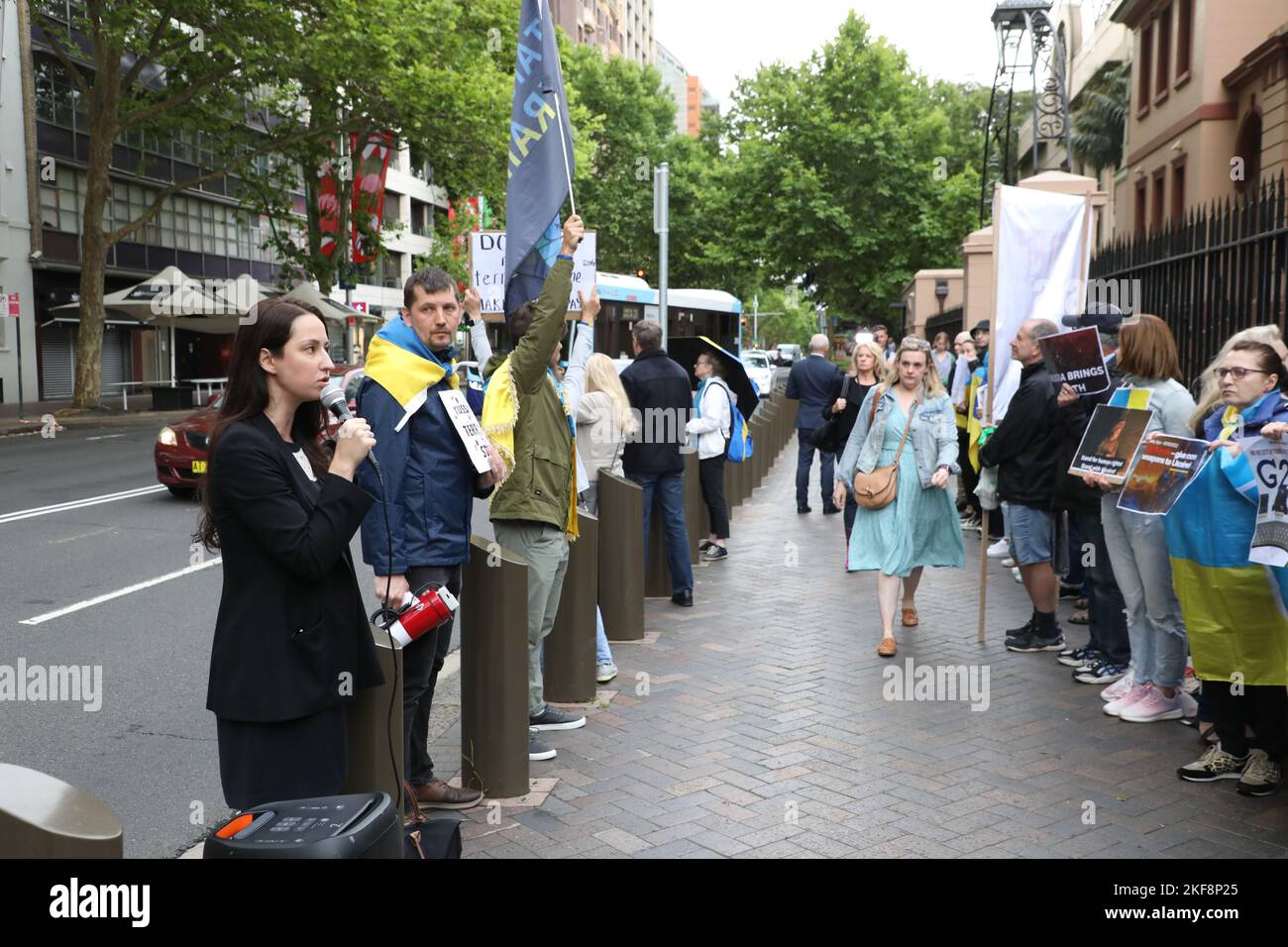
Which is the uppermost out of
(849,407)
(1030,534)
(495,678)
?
(849,407)

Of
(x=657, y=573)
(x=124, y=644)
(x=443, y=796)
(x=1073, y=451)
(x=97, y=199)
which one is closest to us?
(x=443, y=796)

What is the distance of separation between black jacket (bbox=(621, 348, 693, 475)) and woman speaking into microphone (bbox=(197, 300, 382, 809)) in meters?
5.61

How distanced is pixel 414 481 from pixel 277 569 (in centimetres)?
128

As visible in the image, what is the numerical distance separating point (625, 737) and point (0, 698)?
10.7ft

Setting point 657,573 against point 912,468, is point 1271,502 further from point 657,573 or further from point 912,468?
point 657,573

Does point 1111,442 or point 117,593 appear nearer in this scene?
point 1111,442

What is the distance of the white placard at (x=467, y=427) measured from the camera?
4.29 m

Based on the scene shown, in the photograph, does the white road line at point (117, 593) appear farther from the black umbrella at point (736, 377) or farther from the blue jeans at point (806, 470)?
the blue jeans at point (806, 470)

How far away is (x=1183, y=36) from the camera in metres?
28.3

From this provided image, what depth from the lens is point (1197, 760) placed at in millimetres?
5027

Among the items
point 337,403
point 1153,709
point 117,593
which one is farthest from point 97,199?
point 337,403

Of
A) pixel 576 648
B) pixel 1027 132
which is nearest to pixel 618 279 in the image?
pixel 576 648

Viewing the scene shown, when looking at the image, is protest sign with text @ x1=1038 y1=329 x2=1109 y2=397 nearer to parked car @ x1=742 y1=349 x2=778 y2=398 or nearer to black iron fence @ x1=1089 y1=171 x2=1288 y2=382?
black iron fence @ x1=1089 y1=171 x2=1288 y2=382

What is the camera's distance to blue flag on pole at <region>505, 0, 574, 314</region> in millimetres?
5754
